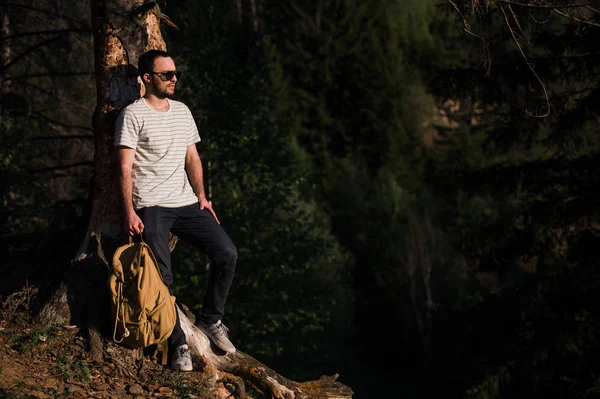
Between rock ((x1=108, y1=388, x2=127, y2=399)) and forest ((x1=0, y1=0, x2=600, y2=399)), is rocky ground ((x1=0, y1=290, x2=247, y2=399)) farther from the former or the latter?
forest ((x1=0, y1=0, x2=600, y2=399))

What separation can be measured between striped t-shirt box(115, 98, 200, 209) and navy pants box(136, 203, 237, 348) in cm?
8

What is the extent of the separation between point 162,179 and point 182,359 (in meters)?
1.22

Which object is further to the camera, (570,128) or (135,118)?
(570,128)

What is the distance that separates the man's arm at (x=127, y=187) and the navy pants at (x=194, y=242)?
98mm

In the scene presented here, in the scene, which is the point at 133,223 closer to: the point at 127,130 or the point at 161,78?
the point at 127,130

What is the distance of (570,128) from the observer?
1351 cm

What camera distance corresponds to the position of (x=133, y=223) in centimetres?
559

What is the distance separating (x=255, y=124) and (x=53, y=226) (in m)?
11.4

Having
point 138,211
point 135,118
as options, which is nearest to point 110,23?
point 135,118

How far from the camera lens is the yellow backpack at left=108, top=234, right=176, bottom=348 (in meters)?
5.55

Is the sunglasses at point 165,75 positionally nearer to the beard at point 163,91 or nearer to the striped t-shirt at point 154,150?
the beard at point 163,91

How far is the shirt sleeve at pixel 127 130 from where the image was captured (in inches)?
221

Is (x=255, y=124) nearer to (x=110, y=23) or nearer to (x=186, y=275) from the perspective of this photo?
(x=186, y=275)

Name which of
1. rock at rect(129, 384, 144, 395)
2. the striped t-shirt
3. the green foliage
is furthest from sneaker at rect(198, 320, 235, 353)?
the green foliage
